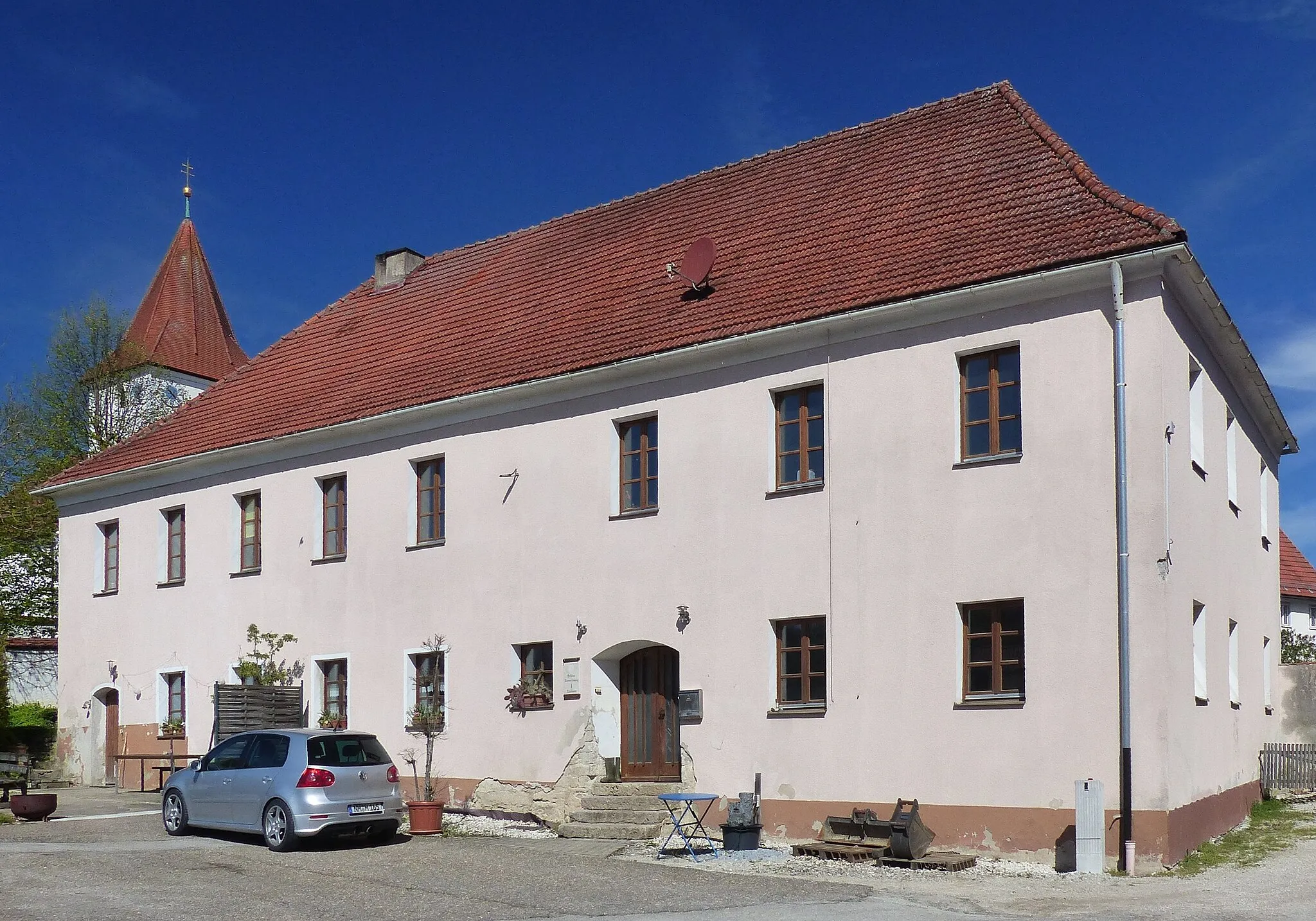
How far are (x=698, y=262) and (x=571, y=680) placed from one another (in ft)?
20.2

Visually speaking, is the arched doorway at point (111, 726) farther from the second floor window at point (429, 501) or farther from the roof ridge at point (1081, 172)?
the roof ridge at point (1081, 172)

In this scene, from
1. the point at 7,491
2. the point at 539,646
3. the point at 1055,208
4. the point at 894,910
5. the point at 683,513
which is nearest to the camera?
the point at 894,910

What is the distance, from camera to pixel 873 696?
16.3 metres

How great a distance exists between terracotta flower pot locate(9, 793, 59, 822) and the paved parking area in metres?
2.61

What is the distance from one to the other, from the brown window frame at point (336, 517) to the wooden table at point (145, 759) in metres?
4.64

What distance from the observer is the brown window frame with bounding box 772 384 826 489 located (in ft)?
57.1

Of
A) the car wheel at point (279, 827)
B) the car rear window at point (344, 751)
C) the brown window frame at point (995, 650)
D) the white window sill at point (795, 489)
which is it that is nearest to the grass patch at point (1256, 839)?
the brown window frame at point (995, 650)

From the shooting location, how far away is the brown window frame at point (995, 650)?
15.4 m

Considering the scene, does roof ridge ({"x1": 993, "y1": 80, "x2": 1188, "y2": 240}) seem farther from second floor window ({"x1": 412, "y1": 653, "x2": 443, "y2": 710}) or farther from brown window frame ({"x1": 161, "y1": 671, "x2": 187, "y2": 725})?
brown window frame ({"x1": 161, "y1": 671, "x2": 187, "y2": 725})

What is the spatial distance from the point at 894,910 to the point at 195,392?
37579 millimetres

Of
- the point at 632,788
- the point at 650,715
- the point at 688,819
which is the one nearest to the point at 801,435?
the point at 650,715

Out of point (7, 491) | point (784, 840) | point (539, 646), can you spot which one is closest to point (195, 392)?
point (7, 491)

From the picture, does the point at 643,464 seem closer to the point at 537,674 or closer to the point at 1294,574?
the point at 537,674

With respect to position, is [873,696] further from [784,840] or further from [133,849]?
[133,849]
